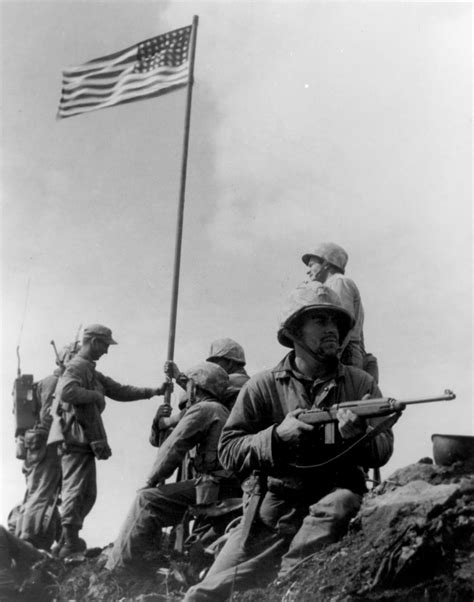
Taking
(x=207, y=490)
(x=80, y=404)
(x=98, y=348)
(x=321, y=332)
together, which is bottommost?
(x=207, y=490)

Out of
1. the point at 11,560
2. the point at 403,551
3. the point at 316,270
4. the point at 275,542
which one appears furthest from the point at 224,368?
the point at 403,551

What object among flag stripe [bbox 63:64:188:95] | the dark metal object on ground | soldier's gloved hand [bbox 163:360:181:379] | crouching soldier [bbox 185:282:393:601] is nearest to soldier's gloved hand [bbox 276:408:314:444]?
crouching soldier [bbox 185:282:393:601]

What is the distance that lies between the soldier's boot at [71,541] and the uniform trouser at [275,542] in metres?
5.42

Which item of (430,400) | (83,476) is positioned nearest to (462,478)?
(430,400)

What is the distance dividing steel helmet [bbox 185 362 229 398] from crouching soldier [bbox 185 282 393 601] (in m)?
3.01

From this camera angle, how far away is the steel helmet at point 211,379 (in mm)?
9859

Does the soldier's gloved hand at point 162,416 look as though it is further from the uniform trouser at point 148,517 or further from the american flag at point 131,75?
the american flag at point 131,75

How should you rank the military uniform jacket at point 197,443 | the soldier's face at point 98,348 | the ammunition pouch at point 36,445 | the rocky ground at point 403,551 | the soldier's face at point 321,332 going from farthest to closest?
the ammunition pouch at point 36,445 → the soldier's face at point 98,348 → the military uniform jacket at point 197,443 → the soldier's face at point 321,332 → the rocky ground at point 403,551

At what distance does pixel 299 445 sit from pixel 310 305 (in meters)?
0.99

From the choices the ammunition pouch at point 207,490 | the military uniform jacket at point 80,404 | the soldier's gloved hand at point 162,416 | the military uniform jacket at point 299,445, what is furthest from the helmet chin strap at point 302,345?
the military uniform jacket at point 80,404

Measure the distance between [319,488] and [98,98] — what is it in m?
9.73

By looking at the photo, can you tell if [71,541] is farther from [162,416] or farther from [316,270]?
[316,270]

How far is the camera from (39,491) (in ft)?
41.7

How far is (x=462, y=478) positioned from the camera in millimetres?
5621
